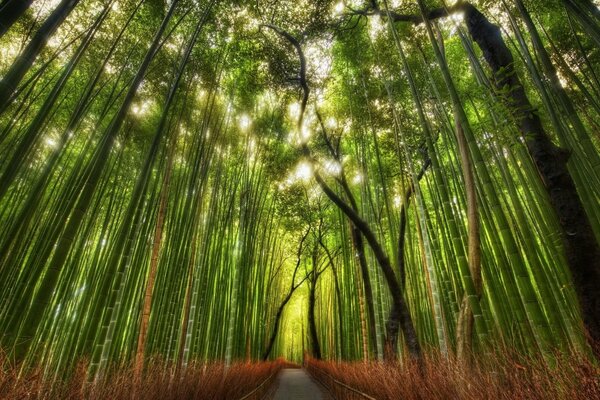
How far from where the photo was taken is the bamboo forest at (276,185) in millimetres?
1538

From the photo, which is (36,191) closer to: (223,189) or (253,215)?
(223,189)

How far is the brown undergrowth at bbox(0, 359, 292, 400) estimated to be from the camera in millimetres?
1101

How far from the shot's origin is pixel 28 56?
1024 millimetres

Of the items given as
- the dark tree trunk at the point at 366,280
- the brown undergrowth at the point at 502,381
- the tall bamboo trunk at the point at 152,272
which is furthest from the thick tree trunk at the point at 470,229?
the dark tree trunk at the point at 366,280

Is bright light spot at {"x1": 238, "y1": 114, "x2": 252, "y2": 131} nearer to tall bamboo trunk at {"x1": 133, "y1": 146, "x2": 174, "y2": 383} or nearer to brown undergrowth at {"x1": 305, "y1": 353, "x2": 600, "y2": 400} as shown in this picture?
tall bamboo trunk at {"x1": 133, "y1": 146, "x2": 174, "y2": 383}

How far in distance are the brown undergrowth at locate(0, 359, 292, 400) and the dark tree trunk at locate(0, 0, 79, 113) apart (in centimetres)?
98

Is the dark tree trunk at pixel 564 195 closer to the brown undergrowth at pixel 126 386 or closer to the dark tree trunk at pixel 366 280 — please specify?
the brown undergrowth at pixel 126 386

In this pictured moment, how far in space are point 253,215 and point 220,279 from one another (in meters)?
1.26

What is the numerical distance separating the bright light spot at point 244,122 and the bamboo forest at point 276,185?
6 centimetres

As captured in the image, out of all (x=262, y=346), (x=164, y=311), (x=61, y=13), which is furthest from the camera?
(x=262, y=346)

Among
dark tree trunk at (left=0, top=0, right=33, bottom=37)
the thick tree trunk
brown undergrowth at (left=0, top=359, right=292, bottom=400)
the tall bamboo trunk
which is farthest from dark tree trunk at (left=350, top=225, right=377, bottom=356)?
dark tree trunk at (left=0, top=0, right=33, bottom=37)

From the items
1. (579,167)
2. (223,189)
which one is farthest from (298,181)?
(579,167)

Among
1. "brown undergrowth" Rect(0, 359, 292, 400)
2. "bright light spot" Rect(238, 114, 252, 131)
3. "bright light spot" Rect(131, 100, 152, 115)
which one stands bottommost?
"brown undergrowth" Rect(0, 359, 292, 400)

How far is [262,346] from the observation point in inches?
382
